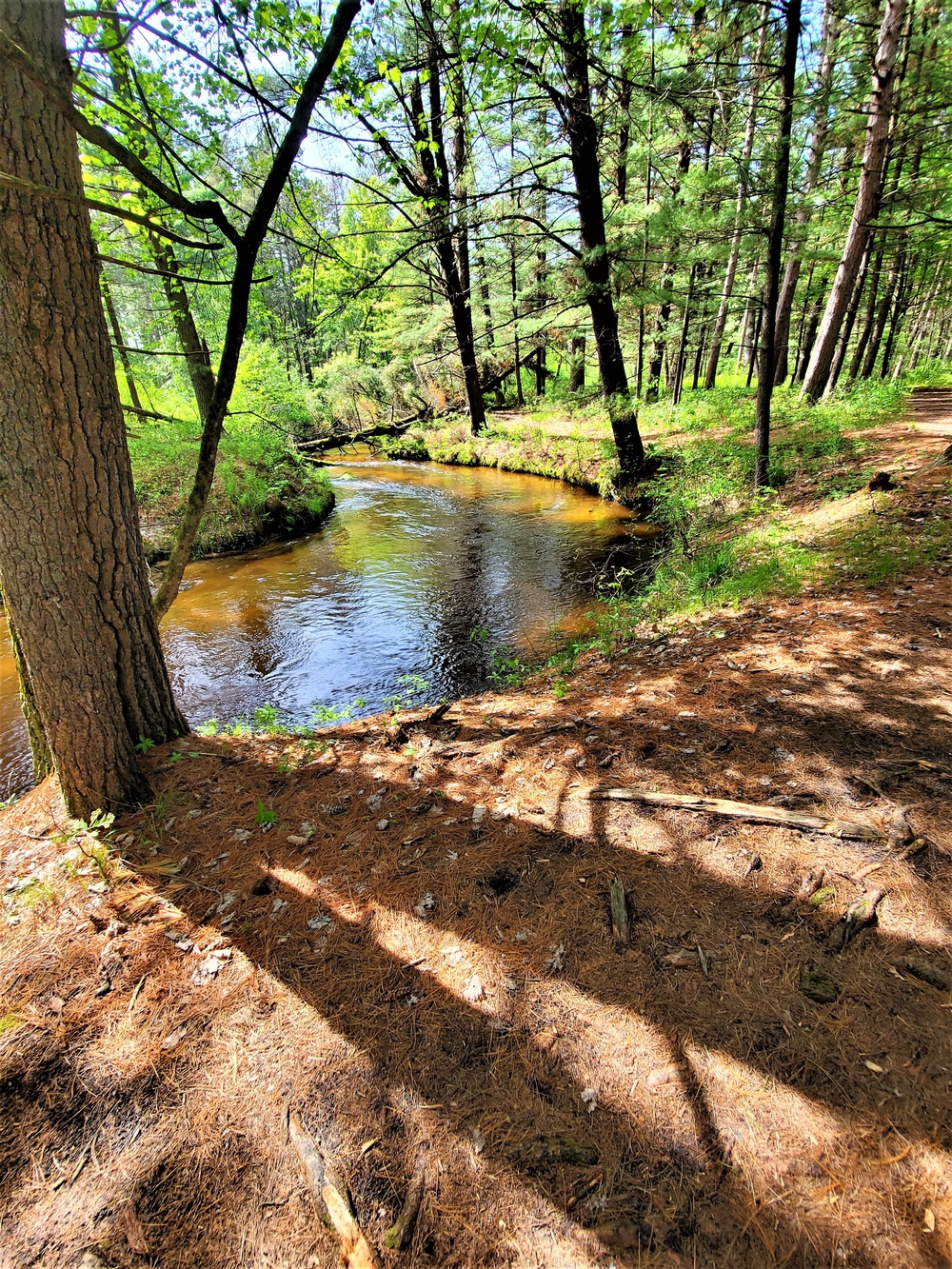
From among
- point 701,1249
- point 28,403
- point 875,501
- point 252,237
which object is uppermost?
point 252,237

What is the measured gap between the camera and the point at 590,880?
250 centimetres

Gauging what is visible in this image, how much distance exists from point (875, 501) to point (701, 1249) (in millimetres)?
7898

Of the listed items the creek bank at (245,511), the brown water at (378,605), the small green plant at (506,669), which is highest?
the creek bank at (245,511)

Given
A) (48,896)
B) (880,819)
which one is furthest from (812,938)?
(48,896)

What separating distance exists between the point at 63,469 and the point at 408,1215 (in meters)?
3.46

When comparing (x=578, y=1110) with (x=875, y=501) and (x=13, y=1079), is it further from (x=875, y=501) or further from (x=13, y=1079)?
(x=875, y=501)

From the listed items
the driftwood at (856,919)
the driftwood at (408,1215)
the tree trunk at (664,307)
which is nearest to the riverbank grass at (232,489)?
the tree trunk at (664,307)

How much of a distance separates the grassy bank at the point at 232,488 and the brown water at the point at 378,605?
567 mm

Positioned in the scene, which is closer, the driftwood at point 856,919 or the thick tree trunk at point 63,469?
the driftwood at point 856,919

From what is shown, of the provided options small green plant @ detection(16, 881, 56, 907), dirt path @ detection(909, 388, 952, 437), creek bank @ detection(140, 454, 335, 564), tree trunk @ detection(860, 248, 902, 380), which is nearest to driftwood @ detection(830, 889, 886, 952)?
small green plant @ detection(16, 881, 56, 907)

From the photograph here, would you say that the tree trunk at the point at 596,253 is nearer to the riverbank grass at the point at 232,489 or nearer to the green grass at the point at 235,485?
the green grass at the point at 235,485

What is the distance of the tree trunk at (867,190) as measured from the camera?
8977mm

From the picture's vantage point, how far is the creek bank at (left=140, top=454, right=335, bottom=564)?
10391mm

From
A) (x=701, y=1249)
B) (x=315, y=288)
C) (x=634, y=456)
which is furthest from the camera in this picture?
(x=634, y=456)
